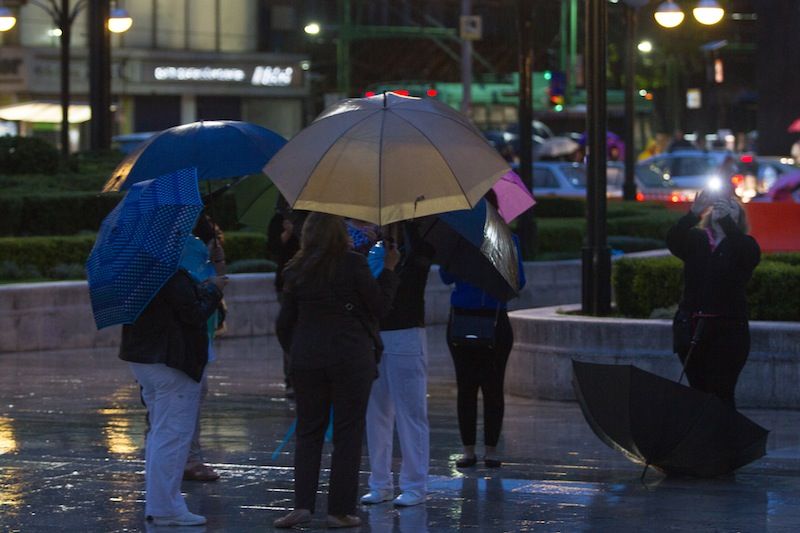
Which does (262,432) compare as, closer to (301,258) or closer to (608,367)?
(608,367)

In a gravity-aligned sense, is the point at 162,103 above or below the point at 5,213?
above

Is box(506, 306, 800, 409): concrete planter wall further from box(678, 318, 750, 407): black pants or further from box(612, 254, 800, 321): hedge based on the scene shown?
box(678, 318, 750, 407): black pants

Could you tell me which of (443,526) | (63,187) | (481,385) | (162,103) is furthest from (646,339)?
(162,103)

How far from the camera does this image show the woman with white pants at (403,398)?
28.2 ft

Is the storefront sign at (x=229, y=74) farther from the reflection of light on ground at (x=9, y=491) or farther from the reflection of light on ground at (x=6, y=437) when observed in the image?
the reflection of light on ground at (x=9, y=491)

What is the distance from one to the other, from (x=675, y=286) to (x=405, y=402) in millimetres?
5174

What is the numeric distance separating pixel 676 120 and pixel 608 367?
63579mm

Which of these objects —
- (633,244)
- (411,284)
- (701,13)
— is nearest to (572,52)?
(701,13)

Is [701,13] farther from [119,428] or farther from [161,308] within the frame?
[161,308]

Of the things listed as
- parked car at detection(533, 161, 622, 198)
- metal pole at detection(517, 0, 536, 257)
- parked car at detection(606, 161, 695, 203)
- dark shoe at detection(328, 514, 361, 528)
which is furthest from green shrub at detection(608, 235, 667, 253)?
dark shoe at detection(328, 514, 361, 528)

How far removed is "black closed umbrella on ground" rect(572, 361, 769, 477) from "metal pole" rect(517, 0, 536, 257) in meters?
9.62

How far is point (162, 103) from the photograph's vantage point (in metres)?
54.8

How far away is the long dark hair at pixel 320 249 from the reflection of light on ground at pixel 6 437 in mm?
3440

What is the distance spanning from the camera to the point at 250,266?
60.8 feet
